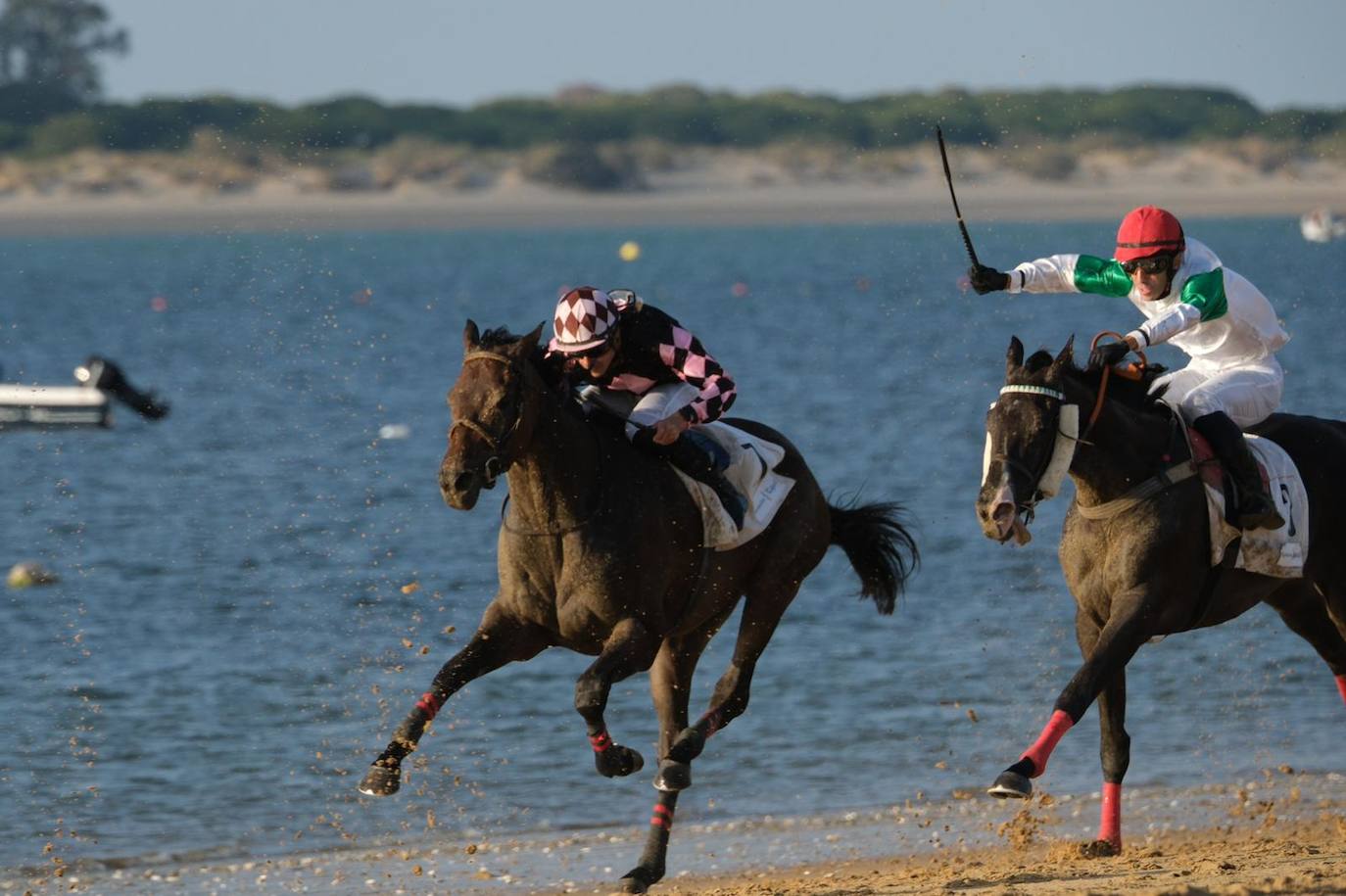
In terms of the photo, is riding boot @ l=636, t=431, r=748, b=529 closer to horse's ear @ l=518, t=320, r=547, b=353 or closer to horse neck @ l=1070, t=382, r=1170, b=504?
horse's ear @ l=518, t=320, r=547, b=353

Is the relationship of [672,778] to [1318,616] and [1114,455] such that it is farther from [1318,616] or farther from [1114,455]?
[1318,616]

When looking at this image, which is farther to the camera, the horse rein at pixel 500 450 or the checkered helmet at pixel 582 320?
the checkered helmet at pixel 582 320

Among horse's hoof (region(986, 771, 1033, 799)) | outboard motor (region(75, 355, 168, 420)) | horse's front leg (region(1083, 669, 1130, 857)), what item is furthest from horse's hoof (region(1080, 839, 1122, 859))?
outboard motor (region(75, 355, 168, 420))

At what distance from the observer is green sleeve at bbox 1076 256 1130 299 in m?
10.1

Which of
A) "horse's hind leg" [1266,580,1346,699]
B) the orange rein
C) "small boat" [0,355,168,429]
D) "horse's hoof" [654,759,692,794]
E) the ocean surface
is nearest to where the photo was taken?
the orange rein

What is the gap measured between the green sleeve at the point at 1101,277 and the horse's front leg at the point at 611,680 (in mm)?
2617

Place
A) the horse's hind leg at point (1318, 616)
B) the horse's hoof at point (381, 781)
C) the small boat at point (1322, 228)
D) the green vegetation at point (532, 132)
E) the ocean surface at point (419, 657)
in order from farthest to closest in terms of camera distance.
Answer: the green vegetation at point (532, 132)
the small boat at point (1322, 228)
the ocean surface at point (419, 657)
the horse's hind leg at point (1318, 616)
the horse's hoof at point (381, 781)

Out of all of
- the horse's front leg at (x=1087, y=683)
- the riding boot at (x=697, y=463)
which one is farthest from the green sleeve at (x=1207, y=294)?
the riding boot at (x=697, y=463)

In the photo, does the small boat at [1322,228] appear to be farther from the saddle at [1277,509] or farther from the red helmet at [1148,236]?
the red helmet at [1148,236]

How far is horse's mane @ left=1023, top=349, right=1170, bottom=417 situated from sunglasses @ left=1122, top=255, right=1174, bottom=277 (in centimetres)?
43

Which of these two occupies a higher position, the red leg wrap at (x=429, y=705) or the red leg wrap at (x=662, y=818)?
the red leg wrap at (x=429, y=705)

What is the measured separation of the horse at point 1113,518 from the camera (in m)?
9.08

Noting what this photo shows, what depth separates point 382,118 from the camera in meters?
94.1

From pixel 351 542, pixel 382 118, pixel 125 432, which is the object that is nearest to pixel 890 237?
pixel 382 118
